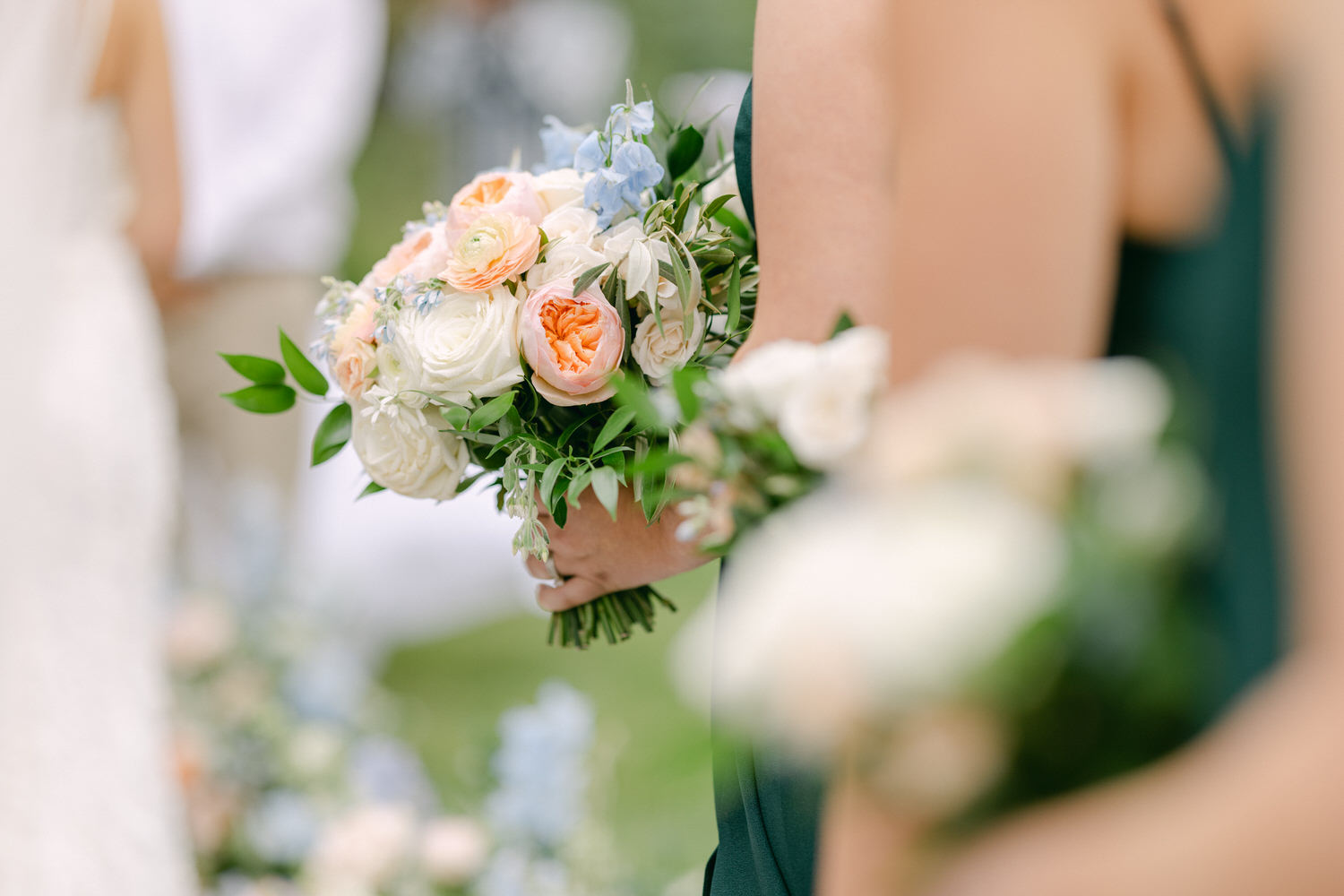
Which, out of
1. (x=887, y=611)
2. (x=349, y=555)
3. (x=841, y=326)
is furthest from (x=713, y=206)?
(x=349, y=555)

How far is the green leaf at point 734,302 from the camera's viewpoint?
3.59 ft

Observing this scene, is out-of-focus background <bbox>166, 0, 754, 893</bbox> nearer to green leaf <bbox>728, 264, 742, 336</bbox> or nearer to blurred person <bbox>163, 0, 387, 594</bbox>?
blurred person <bbox>163, 0, 387, 594</bbox>

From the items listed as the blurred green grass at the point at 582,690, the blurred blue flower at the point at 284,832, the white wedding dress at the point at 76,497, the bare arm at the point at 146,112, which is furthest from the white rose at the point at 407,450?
the bare arm at the point at 146,112

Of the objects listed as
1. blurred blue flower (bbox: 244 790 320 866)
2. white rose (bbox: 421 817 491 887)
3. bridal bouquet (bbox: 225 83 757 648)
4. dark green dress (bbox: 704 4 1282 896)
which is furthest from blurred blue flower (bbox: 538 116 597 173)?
blurred blue flower (bbox: 244 790 320 866)

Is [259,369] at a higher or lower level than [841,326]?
higher

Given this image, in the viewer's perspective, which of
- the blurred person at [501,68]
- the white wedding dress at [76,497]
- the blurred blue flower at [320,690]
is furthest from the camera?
the blurred person at [501,68]

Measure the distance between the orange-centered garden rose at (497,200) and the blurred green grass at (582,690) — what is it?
4.42 feet

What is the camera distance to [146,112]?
2.50 m

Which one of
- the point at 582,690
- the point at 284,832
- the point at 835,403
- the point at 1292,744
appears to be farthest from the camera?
the point at 582,690

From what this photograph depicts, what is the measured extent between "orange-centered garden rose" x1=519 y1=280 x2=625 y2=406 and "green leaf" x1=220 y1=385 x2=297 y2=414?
368mm

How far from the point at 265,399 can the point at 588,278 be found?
0.45 meters

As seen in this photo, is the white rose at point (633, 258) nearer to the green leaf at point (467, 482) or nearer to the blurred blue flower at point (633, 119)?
the blurred blue flower at point (633, 119)

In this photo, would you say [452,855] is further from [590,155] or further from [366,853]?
[590,155]

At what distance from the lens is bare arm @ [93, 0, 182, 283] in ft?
→ 7.95
